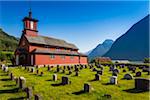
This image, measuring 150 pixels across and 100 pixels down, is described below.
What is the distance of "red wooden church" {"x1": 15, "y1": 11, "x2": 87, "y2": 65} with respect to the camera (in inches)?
1841

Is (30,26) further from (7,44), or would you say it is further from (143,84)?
(7,44)

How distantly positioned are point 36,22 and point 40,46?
772cm

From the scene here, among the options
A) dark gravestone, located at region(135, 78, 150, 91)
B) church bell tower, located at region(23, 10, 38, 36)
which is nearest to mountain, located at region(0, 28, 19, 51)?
church bell tower, located at region(23, 10, 38, 36)

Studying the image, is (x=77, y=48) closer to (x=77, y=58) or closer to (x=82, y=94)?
(x=77, y=58)

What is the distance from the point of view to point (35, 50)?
46.8 meters

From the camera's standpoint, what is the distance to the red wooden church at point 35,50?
153ft

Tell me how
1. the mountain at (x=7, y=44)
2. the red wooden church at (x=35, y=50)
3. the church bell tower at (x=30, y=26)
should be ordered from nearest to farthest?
the red wooden church at (x=35, y=50) < the church bell tower at (x=30, y=26) < the mountain at (x=7, y=44)

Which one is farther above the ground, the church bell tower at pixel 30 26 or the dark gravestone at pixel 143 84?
the church bell tower at pixel 30 26

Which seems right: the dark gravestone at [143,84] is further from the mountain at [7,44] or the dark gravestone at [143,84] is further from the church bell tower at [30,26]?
the mountain at [7,44]

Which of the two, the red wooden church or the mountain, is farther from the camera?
the mountain

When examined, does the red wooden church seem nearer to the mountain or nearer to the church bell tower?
the church bell tower

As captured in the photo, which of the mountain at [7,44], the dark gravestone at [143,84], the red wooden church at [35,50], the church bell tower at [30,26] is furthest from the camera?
the mountain at [7,44]

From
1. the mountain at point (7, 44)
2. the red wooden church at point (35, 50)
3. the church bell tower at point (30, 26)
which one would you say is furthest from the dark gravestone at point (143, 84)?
the mountain at point (7, 44)

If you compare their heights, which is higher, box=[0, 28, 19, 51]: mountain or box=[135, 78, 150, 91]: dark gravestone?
box=[0, 28, 19, 51]: mountain
